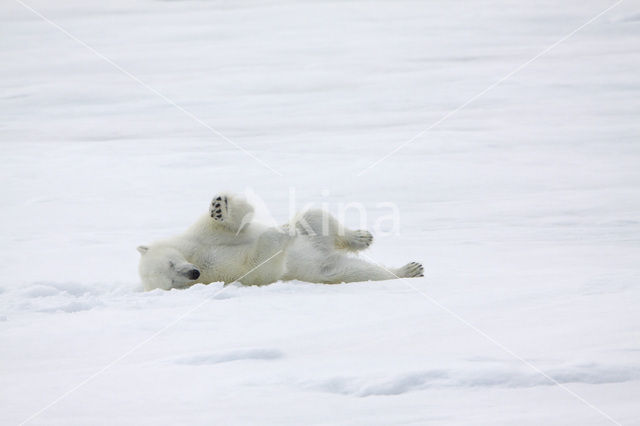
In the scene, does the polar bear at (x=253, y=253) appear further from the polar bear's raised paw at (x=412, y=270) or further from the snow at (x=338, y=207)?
the snow at (x=338, y=207)

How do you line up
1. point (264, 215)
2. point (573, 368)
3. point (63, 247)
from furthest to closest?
point (63, 247) → point (264, 215) → point (573, 368)

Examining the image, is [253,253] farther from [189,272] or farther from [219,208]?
[189,272]

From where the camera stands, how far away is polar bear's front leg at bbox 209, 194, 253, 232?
414cm

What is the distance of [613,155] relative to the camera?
25.8ft

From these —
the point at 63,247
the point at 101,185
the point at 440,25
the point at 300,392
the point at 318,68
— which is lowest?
the point at 300,392

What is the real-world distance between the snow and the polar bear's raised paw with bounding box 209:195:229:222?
0.34 m

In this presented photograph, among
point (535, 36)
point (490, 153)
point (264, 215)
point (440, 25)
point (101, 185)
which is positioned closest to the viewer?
point (264, 215)

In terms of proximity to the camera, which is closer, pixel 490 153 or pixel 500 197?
pixel 500 197

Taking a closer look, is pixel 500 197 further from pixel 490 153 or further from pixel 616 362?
pixel 616 362

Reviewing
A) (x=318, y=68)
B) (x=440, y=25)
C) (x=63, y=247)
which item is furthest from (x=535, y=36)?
(x=63, y=247)

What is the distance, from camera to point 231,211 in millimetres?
4172

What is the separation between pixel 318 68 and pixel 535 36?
12.0ft

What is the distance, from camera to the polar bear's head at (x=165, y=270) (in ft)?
13.2

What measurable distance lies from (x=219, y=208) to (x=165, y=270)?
1.24ft
